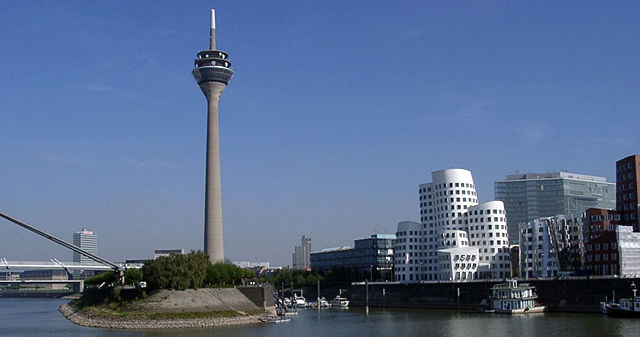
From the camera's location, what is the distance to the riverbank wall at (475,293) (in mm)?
103375

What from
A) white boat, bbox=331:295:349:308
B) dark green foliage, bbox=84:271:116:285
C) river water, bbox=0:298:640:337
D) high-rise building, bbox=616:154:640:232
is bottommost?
white boat, bbox=331:295:349:308

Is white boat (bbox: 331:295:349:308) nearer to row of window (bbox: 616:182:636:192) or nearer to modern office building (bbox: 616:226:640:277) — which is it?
modern office building (bbox: 616:226:640:277)

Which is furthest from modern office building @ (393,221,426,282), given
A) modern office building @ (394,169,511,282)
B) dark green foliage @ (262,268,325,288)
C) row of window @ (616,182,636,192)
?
row of window @ (616,182,636,192)

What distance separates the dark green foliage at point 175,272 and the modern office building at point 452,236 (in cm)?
6175

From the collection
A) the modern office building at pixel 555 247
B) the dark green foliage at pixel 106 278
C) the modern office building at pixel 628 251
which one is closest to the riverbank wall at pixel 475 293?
the modern office building at pixel 628 251

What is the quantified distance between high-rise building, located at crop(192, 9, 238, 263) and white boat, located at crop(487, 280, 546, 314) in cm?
6483

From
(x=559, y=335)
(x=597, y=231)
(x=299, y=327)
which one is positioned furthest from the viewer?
(x=597, y=231)

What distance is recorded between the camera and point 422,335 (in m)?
80.4


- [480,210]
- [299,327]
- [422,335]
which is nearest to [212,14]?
[480,210]

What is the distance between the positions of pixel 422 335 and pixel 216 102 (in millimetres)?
95601

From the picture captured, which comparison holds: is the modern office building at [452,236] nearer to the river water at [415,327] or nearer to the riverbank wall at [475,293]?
the riverbank wall at [475,293]

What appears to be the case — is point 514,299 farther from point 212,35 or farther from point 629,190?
point 212,35

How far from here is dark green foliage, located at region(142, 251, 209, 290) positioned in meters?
105

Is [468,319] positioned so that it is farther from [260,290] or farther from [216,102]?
[216,102]
